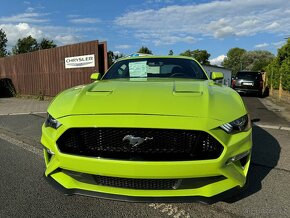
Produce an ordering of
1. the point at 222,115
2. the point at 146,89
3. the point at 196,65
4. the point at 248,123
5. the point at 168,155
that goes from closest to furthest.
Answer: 1. the point at 168,155
2. the point at 222,115
3. the point at 248,123
4. the point at 146,89
5. the point at 196,65

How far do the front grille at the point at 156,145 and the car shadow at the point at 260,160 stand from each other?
0.96 meters

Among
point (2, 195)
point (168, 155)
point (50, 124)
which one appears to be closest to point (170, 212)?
point (168, 155)

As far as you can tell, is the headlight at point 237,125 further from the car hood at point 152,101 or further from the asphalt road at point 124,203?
the asphalt road at point 124,203

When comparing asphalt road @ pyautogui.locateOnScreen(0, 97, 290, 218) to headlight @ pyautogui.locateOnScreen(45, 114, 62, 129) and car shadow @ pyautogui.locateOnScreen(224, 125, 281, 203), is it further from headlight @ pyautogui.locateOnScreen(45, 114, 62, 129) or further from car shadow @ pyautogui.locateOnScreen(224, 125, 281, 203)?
headlight @ pyautogui.locateOnScreen(45, 114, 62, 129)

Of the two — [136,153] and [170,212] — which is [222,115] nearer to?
[136,153]

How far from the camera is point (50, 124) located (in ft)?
10.8

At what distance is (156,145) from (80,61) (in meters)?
11.8

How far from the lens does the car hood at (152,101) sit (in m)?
2.99

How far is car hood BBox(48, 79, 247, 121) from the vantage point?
9.80 feet

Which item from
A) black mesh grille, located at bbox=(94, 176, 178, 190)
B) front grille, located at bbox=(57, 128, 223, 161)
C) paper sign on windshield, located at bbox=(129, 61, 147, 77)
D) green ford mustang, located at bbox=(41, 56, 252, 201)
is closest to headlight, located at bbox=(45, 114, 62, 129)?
green ford mustang, located at bbox=(41, 56, 252, 201)

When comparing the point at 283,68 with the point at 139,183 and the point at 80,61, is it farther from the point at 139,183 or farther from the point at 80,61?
Answer: the point at 139,183

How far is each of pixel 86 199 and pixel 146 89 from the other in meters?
1.30

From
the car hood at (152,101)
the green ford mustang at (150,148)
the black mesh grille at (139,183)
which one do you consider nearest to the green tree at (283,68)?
the car hood at (152,101)

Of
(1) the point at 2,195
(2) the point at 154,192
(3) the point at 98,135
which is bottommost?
(1) the point at 2,195
